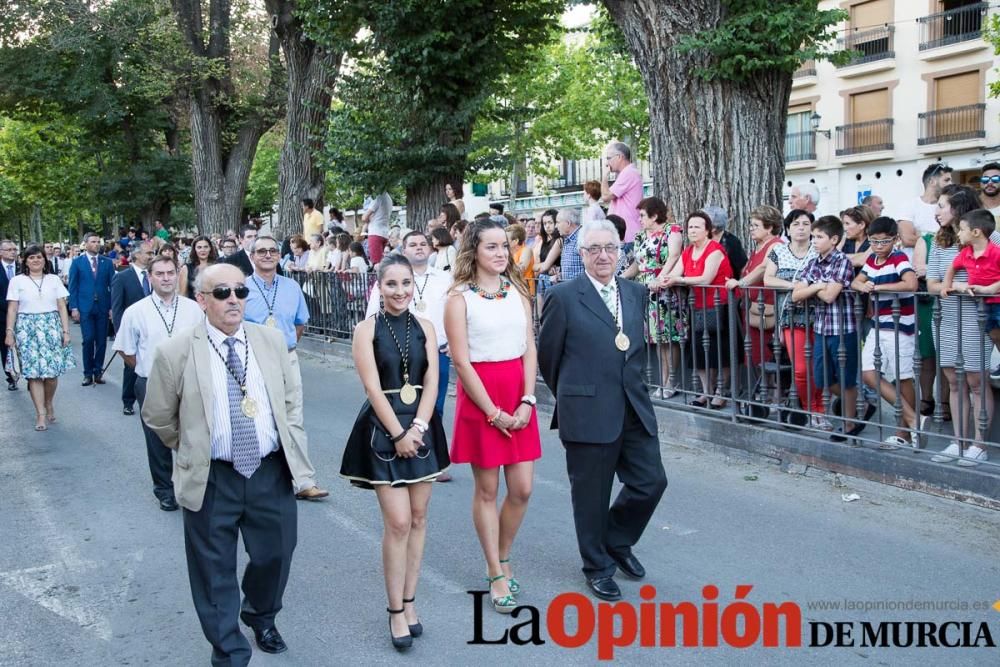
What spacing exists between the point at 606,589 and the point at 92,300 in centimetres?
1245

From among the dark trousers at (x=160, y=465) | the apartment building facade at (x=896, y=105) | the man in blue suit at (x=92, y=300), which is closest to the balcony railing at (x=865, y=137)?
the apartment building facade at (x=896, y=105)

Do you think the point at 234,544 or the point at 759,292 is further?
the point at 759,292

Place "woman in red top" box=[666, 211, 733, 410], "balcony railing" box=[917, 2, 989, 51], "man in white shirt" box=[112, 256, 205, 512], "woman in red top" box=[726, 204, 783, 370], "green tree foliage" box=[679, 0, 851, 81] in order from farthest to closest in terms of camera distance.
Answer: "balcony railing" box=[917, 2, 989, 51], "green tree foliage" box=[679, 0, 851, 81], "woman in red top" box=[666, 211, 733, 410], "woman in red top" box=[726, 204, 783, 370], "man in white shirt" box=[112, 256, 205, 512]

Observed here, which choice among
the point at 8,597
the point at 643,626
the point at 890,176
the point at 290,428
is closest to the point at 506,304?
the point at 290,428

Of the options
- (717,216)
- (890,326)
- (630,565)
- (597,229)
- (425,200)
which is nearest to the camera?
(597,229)

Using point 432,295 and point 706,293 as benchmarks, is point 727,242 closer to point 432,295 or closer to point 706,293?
point 706,293

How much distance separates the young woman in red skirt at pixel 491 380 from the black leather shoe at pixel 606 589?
44 cm

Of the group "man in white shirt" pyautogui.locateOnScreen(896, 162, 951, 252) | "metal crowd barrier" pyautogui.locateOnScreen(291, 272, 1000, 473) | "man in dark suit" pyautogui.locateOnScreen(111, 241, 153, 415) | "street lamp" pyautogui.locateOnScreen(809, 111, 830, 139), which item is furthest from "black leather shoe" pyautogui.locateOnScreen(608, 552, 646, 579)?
"street lamp" pyautogui.locateOnScreen(809, 111, 830, 139)

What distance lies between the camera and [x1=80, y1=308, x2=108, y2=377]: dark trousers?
45.8ft

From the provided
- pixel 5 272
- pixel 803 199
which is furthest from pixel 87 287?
pixel 803 199

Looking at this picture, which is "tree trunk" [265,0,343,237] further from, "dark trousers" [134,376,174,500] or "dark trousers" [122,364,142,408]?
"dark trousers" [134,376,174,500]

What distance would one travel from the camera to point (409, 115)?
49.8 feet

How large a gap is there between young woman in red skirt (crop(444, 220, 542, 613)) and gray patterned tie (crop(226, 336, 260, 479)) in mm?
1046

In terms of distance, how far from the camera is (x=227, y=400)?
4.31 meters
